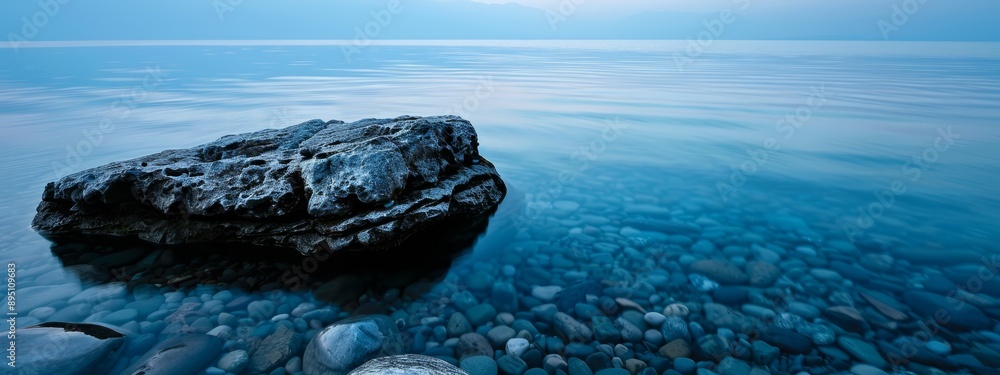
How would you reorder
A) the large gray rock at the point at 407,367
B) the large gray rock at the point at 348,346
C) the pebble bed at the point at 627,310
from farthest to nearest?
the pebble bed at the point at 627,310 < the large gray rock at the point at 348,346 < the large gray rock at the point at 407,367

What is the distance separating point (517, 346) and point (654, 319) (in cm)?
122

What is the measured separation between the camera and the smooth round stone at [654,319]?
4055 millimetres

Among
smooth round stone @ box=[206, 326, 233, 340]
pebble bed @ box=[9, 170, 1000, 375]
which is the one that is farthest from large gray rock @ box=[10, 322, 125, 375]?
smooth round stone @ box=[206, 326, 233, 340]

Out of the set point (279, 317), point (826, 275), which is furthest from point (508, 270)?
point (826, 275)

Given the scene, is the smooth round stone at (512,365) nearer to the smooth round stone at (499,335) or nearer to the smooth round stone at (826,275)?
the smooth round stone at (499,335)

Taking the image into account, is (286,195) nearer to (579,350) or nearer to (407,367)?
(407,367)

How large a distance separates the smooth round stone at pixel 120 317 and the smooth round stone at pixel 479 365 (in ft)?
9.64

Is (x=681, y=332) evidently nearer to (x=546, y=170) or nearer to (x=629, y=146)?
(x=546, y=170)

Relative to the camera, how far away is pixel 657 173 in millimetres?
8977

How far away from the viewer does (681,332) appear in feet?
12.9

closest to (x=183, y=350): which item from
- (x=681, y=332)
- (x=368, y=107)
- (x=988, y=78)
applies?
(x=681, y=332)

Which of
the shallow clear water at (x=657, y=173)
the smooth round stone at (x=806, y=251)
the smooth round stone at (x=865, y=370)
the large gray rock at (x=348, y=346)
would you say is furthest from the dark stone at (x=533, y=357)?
the smooth round stone at (x=806, y=251)

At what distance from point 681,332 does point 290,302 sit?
11.4 feet

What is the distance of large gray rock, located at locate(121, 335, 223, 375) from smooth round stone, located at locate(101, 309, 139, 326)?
25.2 inches
